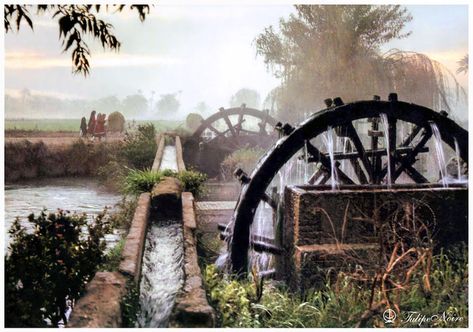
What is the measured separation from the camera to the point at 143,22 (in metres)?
4.98

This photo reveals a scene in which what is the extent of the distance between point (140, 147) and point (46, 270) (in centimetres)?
584

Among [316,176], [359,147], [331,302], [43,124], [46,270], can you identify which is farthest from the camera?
[316,176]

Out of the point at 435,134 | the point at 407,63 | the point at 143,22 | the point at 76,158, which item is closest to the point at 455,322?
the point at 435,134

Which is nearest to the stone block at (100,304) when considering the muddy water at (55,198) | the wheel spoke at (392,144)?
the muddy water at (55,198)

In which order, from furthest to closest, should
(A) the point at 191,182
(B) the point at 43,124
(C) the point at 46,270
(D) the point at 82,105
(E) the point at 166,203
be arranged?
1. (A) the point at 191,182
2. (E) the point at 166,203
3. (B) the point at 43,124
4. (D) the point at 82,105
5. (C) the point at 46,270

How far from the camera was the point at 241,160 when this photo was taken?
12.9 m

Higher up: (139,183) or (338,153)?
(338,153)

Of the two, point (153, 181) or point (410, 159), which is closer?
point (410, 159)

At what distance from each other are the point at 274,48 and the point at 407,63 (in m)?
1.91

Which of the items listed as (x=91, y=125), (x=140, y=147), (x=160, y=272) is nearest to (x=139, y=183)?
(x=91, y=125)

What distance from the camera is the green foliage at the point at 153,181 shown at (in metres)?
7.79

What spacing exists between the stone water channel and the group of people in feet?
4.90

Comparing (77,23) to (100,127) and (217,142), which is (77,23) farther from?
(217,142)

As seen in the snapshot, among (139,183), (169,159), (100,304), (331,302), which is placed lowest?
(331,302)
